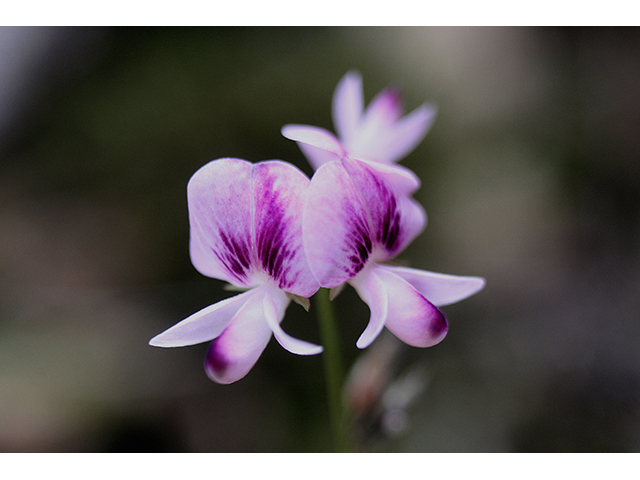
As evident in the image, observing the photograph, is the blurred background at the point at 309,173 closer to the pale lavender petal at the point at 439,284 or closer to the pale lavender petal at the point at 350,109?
the pale lavender petal at the point at 350,109

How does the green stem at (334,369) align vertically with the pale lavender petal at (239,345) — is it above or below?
below

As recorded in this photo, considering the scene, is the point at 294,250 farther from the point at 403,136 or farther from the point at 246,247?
the point at 403,136

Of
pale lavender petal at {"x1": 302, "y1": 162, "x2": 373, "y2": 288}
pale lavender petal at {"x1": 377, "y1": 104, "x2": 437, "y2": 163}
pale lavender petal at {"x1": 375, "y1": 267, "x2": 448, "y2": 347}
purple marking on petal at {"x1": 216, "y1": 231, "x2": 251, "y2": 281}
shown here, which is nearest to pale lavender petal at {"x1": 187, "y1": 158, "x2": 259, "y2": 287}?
purple marking on petal at {"x1": 216, "y1": 231, "x2": 251, "y2": 281}

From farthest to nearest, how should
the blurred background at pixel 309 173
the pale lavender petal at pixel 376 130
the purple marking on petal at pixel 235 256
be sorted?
the blurred background at pixel 309 173
the pale lavender petal at pixel 376 130
the purple marking on petal at pixel 235 256

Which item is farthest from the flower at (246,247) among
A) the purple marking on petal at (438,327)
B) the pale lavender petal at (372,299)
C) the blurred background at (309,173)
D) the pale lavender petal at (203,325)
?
the blurred background at (309,173)

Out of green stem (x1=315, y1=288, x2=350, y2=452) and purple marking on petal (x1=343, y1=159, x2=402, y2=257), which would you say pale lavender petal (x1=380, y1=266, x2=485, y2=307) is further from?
green stem (x1=315, y1=288, x2=350, y2=452)

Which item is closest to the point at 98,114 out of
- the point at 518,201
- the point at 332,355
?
the point at 332,355
